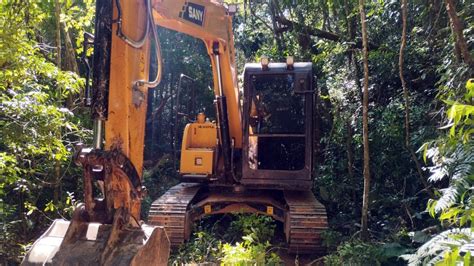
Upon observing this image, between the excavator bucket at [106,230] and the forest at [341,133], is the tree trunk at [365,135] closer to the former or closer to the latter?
the forest at [341,133]

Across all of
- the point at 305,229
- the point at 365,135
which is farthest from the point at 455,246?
the point at 305,229

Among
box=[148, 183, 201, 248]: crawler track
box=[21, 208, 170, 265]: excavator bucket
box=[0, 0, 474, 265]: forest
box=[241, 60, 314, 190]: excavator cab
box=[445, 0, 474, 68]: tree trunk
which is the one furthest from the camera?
box=[241, 60, 314, 190]: excavator cab

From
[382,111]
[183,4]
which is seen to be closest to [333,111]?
[382,111]

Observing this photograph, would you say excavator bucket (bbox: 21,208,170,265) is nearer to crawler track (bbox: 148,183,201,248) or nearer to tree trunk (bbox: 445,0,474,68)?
crawler track (bbox: 148,183,201,248)

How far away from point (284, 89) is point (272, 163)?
3.62 ft

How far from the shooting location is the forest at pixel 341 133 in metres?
4.08

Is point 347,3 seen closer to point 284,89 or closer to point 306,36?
point 306,36

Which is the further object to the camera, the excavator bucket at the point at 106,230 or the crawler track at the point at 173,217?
the crawler track at the point at 173,217

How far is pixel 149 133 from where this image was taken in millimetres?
11711

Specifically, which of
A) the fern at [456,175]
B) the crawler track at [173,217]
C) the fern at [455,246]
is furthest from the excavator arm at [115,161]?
the crawler track at [173,217]

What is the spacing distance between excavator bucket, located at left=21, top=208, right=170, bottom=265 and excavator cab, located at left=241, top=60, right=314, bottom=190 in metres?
3.11

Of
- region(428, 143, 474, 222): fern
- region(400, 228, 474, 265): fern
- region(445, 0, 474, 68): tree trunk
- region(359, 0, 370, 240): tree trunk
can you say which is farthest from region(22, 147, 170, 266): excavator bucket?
region(445, 0, 474, 68): tree trunk

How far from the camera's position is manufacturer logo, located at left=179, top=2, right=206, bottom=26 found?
178 inches

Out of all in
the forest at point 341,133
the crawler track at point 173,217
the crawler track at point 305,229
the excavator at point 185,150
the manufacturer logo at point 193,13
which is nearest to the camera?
the excavator at point 185,150
